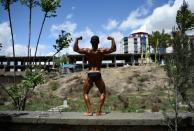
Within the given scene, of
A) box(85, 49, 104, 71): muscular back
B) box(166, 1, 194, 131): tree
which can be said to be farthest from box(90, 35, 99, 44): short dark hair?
box(166, 1, 194, 131): tree

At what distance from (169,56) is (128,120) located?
67.0 inches

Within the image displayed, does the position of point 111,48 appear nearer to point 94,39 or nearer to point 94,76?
point 94,39

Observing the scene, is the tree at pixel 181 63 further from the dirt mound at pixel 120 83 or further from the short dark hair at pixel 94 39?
the dirt mound at pixel 120 83

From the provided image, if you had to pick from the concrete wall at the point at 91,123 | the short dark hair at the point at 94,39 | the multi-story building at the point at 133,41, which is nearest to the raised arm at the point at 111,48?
the short dark hair at the point at 94,39

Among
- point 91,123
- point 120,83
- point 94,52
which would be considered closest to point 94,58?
point 94,52

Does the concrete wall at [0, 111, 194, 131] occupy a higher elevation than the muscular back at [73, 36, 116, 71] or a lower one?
lower

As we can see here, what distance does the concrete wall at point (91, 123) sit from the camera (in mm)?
6961

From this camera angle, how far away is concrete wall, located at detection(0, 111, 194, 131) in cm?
696

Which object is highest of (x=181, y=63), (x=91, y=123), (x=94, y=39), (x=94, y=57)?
(x=94, y=39)

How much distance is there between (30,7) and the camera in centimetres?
1173

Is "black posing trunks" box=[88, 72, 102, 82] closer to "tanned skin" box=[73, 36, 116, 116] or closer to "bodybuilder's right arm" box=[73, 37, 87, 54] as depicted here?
"tanned skin" box=[73, 36, 116, 116]

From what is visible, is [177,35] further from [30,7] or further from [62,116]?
[30,7]

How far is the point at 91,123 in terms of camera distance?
699cm

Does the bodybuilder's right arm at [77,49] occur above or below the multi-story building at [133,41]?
below
